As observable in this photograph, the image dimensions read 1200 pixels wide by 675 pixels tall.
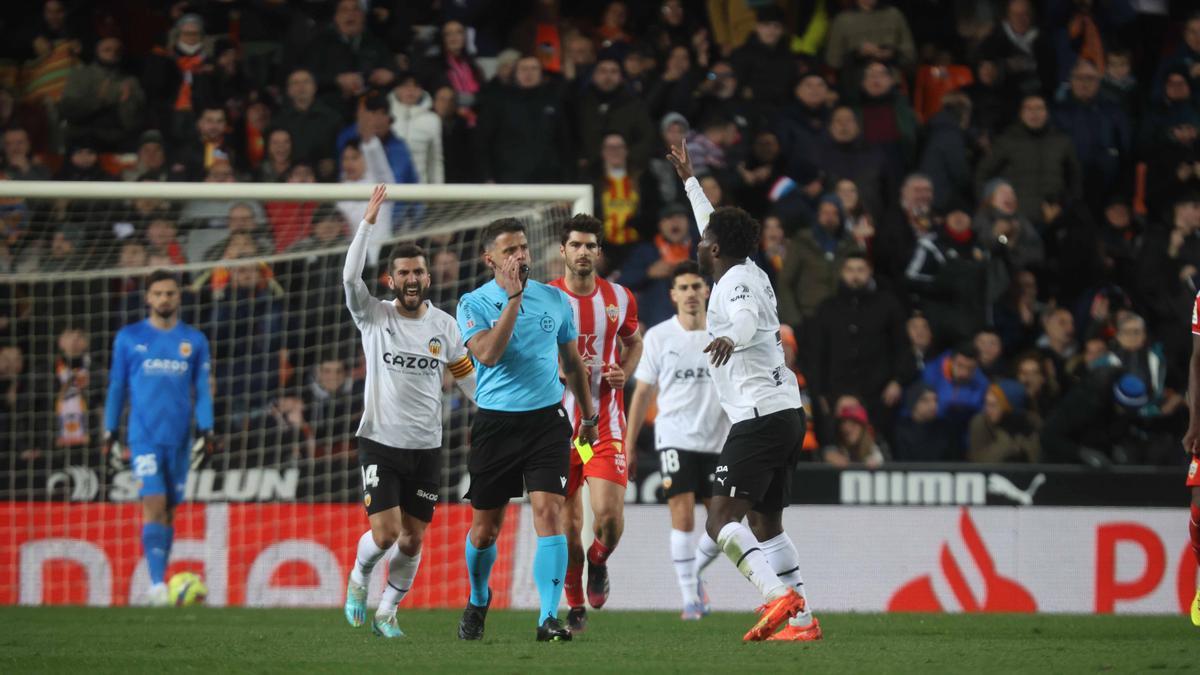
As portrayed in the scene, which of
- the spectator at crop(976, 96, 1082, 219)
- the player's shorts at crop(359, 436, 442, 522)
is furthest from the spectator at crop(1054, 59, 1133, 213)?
the player's shorts at crop(359, 436, 442, 522)

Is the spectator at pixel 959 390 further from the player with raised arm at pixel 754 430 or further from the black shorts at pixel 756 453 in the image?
the black shorts at pixel 756 453

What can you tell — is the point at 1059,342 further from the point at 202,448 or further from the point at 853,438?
the point at 202,448

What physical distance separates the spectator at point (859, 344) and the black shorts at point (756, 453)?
646 cm

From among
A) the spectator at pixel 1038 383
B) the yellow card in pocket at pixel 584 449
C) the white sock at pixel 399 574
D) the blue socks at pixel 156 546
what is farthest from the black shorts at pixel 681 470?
the spectator at pixel 1038 383

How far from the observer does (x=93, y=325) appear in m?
15.2

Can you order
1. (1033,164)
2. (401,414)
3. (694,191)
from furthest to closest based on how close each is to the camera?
(1033,164)
(401,414)
(694,191)

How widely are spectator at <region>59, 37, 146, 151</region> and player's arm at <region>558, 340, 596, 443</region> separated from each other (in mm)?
8707

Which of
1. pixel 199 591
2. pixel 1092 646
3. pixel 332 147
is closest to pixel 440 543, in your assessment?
pixel 199 591

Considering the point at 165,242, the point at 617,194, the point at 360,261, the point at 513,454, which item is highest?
the point at 617,194

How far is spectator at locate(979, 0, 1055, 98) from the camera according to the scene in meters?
18.7

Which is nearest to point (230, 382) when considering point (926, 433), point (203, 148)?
point (203, 148)

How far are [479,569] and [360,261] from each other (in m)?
1.86

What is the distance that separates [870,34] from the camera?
60.2ft

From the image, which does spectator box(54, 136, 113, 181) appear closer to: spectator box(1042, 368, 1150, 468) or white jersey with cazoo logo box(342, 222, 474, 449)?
white jersey with cazoo logo box(342, 222, 474, 449)
